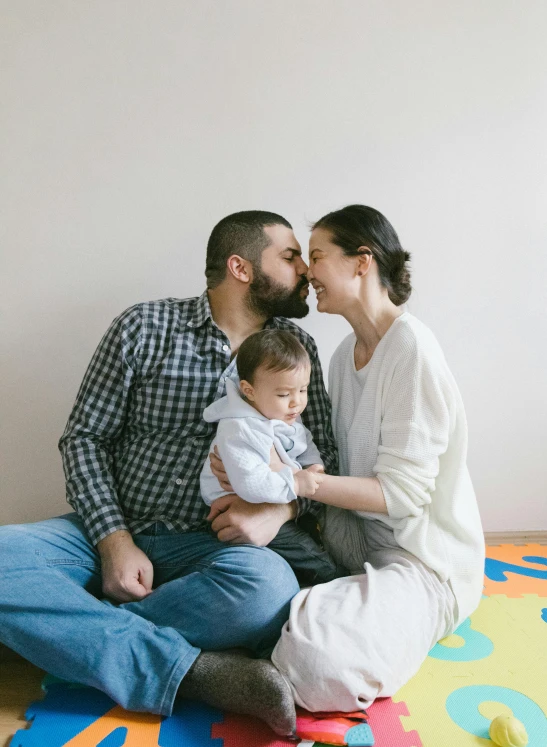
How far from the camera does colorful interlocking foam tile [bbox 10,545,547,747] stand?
42.3 inches

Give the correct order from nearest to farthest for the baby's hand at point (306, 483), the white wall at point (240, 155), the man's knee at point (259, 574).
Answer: the man's knee at point (259, 574) < the baby's hand at point (306, 483) < the white wall at point (240, 155)

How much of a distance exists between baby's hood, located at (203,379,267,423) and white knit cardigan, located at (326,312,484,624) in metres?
0.29

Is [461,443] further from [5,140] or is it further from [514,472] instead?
[5,140]

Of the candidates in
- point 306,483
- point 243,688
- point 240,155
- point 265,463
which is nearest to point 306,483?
point 306,483

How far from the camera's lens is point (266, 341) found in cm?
140

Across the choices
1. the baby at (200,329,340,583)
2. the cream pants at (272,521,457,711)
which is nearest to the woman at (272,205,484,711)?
the cream pants at (272,521,457,711)

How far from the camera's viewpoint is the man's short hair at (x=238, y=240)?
64.8 inches

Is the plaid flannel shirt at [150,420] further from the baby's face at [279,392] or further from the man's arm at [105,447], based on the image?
the baby's face at [279,392]

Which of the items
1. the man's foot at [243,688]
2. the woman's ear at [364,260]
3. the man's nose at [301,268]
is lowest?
the man's foot at [243,688]

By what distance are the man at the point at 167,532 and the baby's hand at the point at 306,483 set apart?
0.36 feet

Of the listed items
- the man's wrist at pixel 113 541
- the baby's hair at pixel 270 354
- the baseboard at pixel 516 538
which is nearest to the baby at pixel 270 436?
the baby's hair at pixel 270 354

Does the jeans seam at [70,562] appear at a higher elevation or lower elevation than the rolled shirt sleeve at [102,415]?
lower

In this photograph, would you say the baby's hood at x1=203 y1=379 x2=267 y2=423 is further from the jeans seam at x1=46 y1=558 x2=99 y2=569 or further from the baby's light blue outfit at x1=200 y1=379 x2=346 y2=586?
the jeans seam at x1=46 y1=558 x2=99 y2=569

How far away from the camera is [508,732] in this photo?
1.04 m
